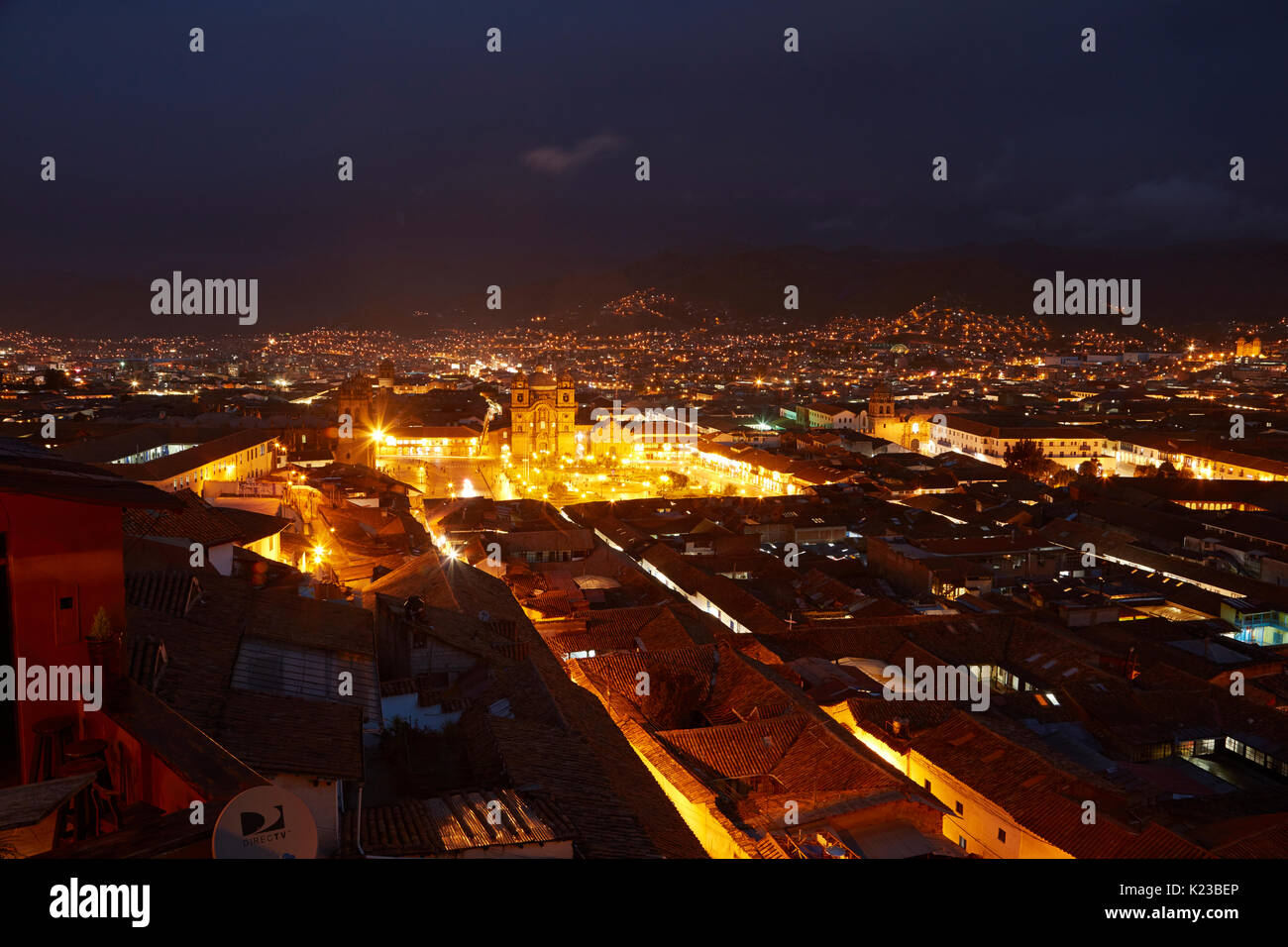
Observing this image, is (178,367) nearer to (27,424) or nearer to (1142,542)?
(27,424)

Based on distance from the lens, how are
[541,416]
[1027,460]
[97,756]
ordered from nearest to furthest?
[97,756], [1027,460], [541,416]

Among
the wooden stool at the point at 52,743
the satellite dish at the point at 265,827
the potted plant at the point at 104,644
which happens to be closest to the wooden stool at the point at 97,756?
the wooden stool at the point at 52,743

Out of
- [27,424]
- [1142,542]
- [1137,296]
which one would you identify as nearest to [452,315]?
[1137,296]

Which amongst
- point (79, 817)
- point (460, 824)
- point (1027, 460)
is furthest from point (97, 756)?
point (1027, 460)

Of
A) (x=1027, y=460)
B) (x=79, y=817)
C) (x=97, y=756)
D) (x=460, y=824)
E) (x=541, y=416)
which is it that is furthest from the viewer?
(x=541, y=416)

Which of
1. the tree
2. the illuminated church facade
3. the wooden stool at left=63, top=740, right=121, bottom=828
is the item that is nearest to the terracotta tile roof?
the wooden stool at left=63, top=740, right=121, bottom=828

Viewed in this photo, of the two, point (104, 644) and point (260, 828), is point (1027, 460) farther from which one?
point (260, 828)
